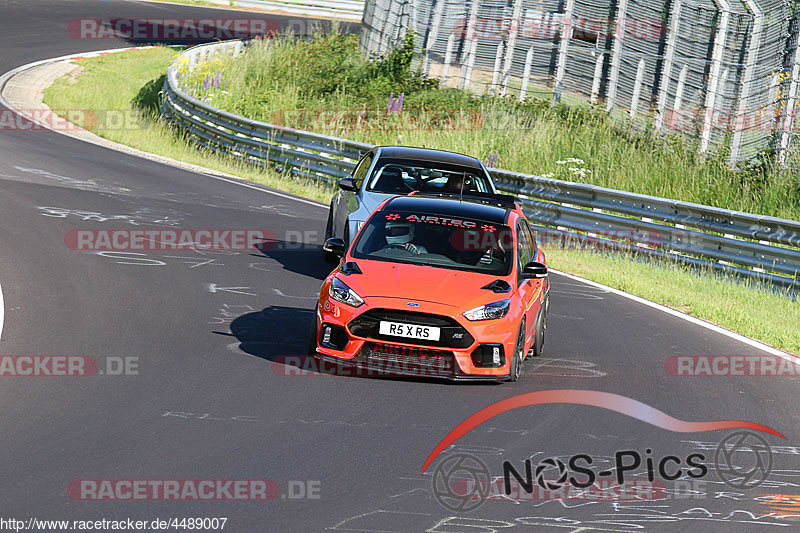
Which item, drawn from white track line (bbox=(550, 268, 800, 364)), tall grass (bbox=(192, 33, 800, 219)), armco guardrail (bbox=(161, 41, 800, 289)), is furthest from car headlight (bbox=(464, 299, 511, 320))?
tall grass (bbox=(192, 33, 800, 219))

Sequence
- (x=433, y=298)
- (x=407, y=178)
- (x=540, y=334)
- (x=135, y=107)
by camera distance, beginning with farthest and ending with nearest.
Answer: (x=135, y=107) → (x=407, y=178) → (x=540, y=334) → (x=433, y=298)

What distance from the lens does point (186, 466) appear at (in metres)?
7.20

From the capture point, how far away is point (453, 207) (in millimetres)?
11734

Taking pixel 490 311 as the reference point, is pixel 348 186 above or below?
below

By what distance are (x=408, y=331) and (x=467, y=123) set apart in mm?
20526

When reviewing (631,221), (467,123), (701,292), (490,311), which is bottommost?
(467,123)

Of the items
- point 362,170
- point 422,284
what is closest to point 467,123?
point 362,170

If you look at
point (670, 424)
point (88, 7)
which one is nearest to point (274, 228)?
point (670, 424)

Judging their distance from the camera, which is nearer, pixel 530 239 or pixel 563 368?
pixel 563 368

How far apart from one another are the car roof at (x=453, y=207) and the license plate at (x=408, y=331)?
1.88 meters

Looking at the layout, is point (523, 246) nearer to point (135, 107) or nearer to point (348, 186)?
point (348, 186)

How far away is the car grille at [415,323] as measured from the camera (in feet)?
32.6

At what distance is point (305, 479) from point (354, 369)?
3.35m

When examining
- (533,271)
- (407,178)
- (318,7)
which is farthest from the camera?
(318,7)
